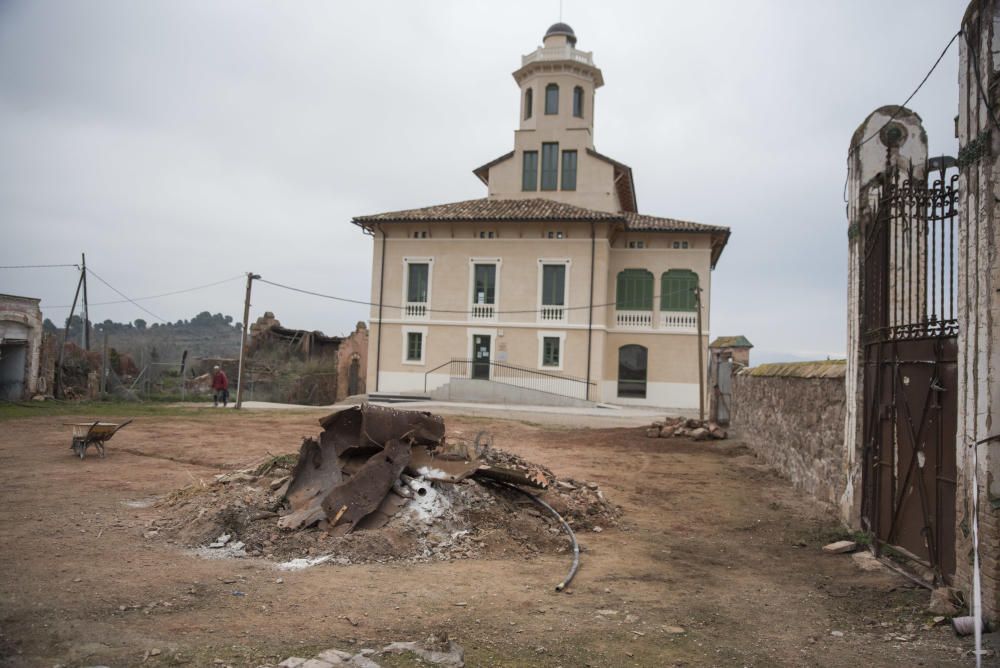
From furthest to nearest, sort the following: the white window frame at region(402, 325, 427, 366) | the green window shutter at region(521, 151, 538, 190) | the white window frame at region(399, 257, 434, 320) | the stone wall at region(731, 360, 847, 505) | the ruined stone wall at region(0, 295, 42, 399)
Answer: the green window shutter at region(521, 151, 538, 190) < the white window frame at region(399, 257, 434, 320) < the white window frame at region(402, 325, 427, 366) < the ruined stone wall at region(0, 295, 42, 399) < the stone wall at region(731, 360, 847, 505)

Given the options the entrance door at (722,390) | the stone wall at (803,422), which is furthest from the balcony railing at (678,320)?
the stone wall at (803,422)

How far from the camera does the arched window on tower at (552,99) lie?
37125mm

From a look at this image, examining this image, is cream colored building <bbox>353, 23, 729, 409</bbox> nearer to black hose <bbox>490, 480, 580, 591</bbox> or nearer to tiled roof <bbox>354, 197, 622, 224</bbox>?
tiled roof <bbox>354, 197, 622, 224</bbox>

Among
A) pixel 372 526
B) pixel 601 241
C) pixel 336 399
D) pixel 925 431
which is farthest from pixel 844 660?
pixel 336 399

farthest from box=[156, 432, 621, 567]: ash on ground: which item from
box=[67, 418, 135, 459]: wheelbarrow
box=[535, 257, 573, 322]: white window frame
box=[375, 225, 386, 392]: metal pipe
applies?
box=[375, 225, 386, 392]: metal pipe

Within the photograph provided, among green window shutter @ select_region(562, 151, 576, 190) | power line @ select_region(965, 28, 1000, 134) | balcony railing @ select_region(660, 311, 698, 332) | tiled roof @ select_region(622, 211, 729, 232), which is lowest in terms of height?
power line @ select_region(965, 28, 1000, 134)

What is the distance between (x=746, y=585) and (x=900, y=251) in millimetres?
4036

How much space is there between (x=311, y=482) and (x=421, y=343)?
26.2 meters

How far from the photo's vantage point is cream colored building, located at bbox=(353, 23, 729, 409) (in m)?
32.8

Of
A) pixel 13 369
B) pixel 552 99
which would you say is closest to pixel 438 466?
pixel 13 369

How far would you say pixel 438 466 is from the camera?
8.55 metres

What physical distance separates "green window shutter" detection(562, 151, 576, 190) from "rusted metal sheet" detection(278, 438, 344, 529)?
2941 centimetres

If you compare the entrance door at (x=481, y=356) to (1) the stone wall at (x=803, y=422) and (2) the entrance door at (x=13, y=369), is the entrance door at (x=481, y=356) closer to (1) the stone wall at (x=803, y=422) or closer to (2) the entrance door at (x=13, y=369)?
(2) the entrance door at (x=13, y=369)

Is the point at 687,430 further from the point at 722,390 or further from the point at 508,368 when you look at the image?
the point at 508,368
